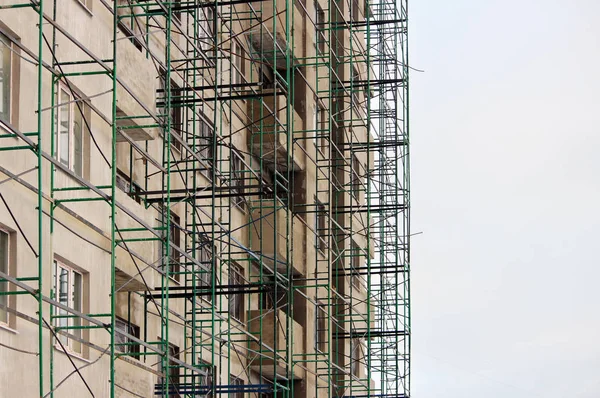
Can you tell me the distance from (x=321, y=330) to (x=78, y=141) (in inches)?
696

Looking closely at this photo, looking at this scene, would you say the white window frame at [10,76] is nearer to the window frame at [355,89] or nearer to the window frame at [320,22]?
the window frame at [320,22]

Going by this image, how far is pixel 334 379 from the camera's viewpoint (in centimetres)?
4028

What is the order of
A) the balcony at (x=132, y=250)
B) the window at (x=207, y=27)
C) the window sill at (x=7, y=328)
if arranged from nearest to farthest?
1. the window sill at (x=7, y=328)
2. the balcony at (x=132, y=250)
3. the window at (x=207, y=27)

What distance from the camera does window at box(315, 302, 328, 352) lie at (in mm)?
38875

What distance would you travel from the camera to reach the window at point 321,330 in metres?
38.9

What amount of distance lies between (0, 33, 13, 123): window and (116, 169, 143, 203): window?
5361 mm

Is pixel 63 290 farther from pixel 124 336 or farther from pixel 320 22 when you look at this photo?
pixel 320 22

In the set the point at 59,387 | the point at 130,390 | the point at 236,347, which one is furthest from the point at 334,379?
the point at 59,387

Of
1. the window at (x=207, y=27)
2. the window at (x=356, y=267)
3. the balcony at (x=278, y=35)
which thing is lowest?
the window at (x=356, y=267)

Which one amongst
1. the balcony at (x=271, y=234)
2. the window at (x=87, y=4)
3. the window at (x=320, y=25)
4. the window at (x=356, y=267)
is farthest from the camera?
the window at (x=356, y=267)

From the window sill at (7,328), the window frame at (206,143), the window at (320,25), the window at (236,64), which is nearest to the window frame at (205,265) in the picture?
the window frame at (206,143)

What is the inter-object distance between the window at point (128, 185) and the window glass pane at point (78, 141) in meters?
2.68

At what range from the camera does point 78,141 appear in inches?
899

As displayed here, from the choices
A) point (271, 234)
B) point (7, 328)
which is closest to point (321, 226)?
point (271, 234)
